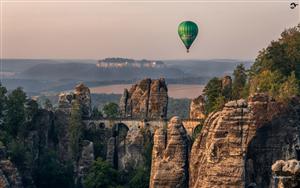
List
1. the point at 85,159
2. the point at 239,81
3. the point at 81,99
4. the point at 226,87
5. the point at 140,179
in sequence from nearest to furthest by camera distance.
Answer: the point at 140,179 < the point at 85,159 < the point at 226,87 < the point at 239,81 < the point at 81,99

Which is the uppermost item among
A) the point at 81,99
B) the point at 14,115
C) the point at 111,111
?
the point at 81,99

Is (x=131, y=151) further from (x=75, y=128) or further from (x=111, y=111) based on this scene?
(x=111, y=111)

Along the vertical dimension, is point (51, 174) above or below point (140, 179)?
below

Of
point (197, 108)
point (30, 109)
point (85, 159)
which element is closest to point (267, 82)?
point (197, 108)

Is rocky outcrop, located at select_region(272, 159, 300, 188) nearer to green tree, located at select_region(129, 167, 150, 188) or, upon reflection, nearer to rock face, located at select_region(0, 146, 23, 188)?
rock face, located at select_region(0, 146, 23, 188)

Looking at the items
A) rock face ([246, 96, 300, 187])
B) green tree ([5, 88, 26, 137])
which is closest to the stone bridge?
green tree ([5, 88, 26, 137])

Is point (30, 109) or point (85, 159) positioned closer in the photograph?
point (85, 159)
